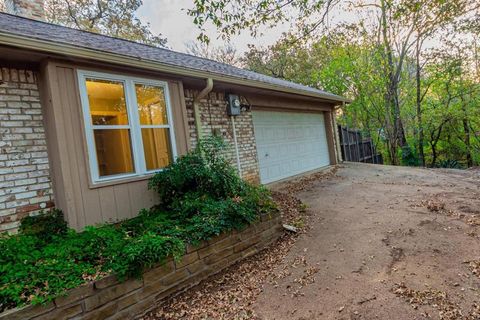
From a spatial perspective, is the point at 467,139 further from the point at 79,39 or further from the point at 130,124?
the point at 79,39

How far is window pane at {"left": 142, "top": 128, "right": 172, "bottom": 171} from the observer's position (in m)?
4.48

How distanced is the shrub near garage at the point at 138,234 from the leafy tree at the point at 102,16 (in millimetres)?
13300

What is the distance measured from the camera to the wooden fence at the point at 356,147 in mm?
12141

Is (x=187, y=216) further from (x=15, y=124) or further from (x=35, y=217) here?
(x=15, y=124)

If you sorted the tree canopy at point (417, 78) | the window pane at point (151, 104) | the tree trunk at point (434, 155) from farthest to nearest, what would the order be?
the tree trunk at point (434, 155)
the tree canopy at point (417, 78)
the window pane at point (151, 104)

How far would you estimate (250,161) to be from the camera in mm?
6871

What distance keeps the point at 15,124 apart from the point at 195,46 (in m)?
15.4

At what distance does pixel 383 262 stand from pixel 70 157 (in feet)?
13.1

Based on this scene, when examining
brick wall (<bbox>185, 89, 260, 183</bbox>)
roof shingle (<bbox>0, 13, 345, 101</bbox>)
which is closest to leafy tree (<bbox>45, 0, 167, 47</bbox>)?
roof shingle (<bbox>0, 13, 345, 101</bbox>)

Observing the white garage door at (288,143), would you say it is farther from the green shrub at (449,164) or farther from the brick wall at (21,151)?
the green shrub at (449,164)

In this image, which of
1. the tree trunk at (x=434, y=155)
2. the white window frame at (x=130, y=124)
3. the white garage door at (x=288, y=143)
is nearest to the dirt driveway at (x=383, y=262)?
the white garage door at (x=288, y=143)

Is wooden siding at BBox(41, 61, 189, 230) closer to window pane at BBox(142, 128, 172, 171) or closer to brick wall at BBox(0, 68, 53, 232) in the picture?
brick wall at BBox(0, 68, 53, 232)

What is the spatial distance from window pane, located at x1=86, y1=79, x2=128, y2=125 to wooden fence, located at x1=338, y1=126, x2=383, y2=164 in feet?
32.3

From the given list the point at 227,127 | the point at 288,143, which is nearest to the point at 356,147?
the point at 288,143
